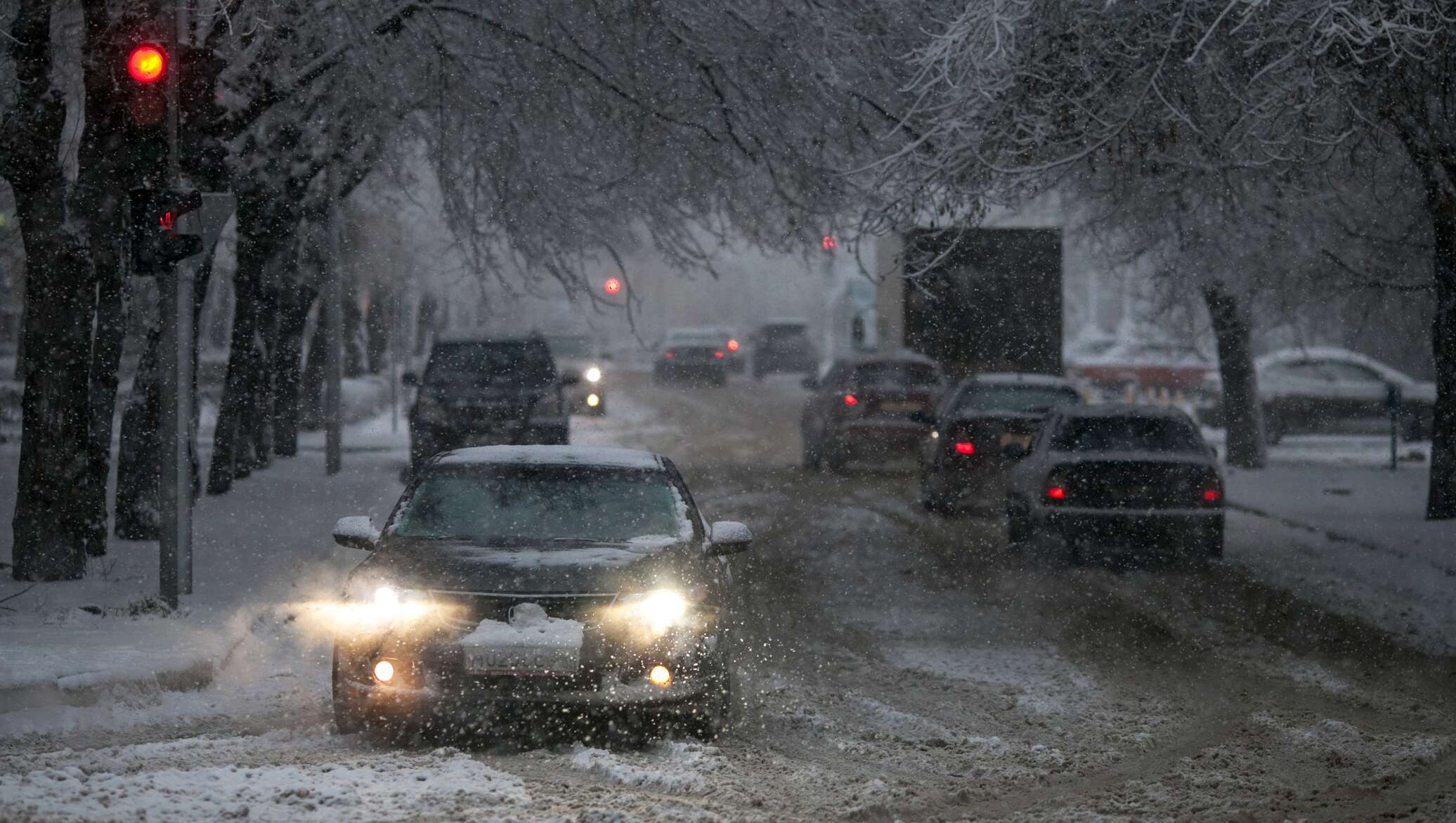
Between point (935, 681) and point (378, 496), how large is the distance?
11.1 meters

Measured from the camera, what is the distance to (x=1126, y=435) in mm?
14125

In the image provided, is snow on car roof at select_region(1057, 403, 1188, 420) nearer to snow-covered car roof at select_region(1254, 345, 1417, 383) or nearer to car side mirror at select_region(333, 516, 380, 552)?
car side mirror at select_region(333, 516, 380, 552)

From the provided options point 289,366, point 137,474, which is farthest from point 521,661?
point 289,366

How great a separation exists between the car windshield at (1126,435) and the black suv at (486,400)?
808 cm

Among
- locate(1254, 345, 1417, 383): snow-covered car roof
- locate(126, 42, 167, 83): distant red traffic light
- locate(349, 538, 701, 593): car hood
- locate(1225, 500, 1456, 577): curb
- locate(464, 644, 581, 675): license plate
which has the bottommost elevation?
locate(1225, 500, 1456, 577): curb

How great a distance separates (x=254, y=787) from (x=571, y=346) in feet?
132

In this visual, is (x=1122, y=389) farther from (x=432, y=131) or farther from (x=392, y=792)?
(x=392, y=792)

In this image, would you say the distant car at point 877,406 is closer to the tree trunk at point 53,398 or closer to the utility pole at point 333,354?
the utility pole at point 333,354

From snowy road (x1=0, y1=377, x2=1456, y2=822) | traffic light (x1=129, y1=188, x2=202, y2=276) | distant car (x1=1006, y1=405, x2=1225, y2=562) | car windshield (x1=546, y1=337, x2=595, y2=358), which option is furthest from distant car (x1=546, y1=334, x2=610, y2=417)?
snowy road (x1=0, y1=377, x2=1456, y2=822)

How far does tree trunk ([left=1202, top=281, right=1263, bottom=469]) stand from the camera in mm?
24016

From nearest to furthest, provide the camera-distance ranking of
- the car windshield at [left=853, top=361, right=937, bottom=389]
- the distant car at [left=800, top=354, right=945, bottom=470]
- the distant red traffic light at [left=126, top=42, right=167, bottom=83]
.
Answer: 1. the distant red traffic light at [left=126, top=42, right=167, bottom=83]
2. the distant car at [left=800, top=354, right=945, bottom=470]
3. the car windshield at [left=853, top=361, right=937, bottom=389]

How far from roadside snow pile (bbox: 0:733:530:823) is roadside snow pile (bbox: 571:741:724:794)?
0.40 meters

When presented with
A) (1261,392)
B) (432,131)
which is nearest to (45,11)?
(432,131)

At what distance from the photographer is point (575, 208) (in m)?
16.3
